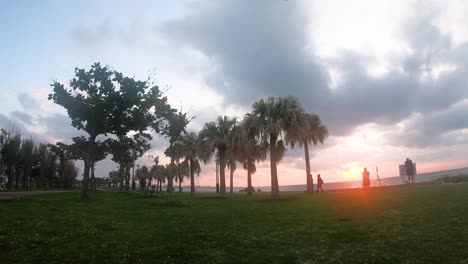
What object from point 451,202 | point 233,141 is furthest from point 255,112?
point 451,202

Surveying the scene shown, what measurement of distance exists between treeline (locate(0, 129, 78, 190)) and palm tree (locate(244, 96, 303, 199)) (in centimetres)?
4810

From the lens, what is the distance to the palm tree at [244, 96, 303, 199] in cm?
3591

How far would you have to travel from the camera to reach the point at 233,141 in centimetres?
5303

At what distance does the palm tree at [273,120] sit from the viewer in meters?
35.9

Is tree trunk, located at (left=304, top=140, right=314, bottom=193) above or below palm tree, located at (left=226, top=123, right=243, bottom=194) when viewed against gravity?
below

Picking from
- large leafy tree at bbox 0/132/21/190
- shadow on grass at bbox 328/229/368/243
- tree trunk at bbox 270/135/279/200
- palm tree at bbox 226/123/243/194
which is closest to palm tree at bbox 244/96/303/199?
tree trunk at bbox 270/135/279/200

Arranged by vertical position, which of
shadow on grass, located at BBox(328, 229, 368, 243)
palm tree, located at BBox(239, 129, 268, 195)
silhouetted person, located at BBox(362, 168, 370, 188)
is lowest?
shadow on grass, located at BBox(328, 229, 368, 243)

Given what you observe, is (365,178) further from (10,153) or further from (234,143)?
(10,153)

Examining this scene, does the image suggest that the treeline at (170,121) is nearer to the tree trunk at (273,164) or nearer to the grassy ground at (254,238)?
the tree trunk at (273,164)

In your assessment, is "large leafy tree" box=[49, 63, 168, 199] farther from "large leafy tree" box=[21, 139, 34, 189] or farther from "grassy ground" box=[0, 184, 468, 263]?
"large leafy tree" box=[21, 139, 34, 189]

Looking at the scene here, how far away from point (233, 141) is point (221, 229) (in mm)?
35445

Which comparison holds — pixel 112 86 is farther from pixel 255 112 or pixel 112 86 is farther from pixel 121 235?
pixel 121 235

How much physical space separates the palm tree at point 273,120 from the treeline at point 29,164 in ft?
158

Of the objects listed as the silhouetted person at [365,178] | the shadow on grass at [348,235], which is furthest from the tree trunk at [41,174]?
the shadow on grass at [348,235]
